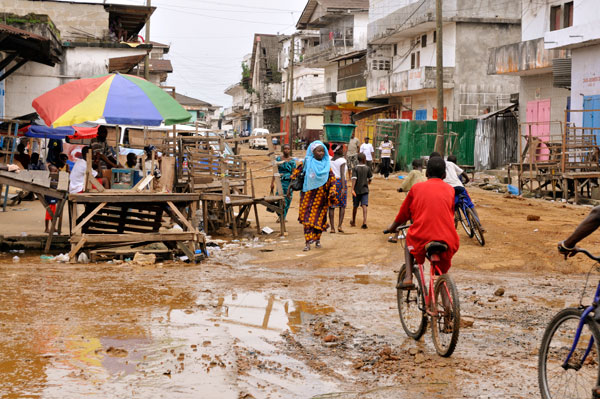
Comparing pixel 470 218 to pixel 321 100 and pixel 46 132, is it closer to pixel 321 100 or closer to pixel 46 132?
pixel 46 132

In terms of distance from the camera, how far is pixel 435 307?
6223mm

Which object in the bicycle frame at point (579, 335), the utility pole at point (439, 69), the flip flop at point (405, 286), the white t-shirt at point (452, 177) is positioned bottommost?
the flip flop at point (405, 286)

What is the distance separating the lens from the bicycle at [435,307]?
593 centimetres

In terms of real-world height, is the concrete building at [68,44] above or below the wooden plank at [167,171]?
above

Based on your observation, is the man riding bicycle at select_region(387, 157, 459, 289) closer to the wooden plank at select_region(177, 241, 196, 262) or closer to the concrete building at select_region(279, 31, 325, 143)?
the wooden plank at select_region(177, 241, 196, 262)

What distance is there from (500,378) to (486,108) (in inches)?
1301

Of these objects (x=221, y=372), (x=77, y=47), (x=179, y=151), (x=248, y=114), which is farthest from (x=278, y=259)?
(x=248, y=114)

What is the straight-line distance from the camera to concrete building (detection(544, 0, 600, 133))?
23.6 metres

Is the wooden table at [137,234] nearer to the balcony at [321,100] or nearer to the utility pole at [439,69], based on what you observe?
the utility pole at [439,69]

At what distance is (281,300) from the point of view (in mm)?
8594

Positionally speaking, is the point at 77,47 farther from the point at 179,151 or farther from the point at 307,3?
the point at 307,3

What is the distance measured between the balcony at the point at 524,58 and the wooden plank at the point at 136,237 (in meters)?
19.1

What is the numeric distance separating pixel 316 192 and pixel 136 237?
3052 mm

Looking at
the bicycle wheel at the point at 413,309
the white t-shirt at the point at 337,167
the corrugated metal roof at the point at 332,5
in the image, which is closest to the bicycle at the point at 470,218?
the white t-shirt at the point at 337,167
